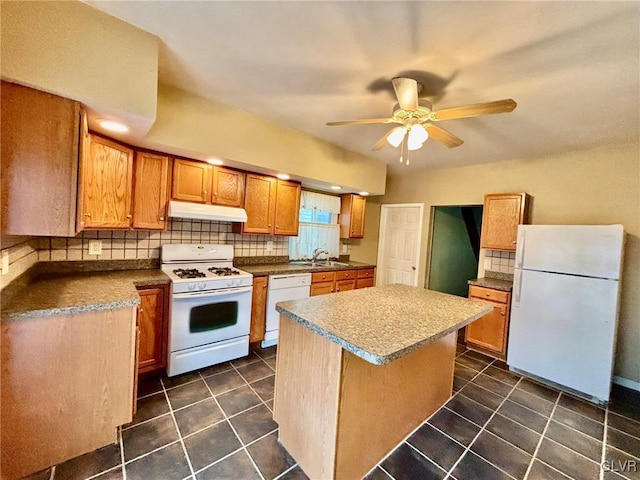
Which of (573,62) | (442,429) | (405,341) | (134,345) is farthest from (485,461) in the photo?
(573,62)

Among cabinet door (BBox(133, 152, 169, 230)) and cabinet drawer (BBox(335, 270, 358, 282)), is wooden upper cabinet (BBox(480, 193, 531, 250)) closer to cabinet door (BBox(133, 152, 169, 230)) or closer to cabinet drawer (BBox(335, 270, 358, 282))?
cabinet drawer (BBox(335, 270, 358, 282))

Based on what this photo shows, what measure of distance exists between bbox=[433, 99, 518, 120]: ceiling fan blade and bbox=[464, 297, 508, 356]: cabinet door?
2.47 meters

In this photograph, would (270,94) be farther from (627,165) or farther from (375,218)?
(627,165)

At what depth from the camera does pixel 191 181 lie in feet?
9.04

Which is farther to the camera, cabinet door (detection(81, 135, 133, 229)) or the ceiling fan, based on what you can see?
cabinet door (detection(81, 135, 133, 229))

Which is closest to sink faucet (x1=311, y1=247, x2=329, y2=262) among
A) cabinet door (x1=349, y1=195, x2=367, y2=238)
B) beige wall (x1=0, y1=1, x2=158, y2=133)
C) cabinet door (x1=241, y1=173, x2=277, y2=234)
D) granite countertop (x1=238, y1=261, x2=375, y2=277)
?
granite countertop (x1=238, y1=261, x2=375, y2=277)

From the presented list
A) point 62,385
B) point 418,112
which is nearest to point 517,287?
point 418,112

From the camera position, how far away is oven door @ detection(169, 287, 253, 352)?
8.05 feet

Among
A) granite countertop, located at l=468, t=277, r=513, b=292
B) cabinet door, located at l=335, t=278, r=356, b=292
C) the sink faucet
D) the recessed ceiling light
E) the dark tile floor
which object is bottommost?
the dark tile floor

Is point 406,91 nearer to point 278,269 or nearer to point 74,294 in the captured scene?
point 278,269

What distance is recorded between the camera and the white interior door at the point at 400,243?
450 centimetres

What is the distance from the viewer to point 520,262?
289cm

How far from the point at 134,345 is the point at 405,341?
1.74m

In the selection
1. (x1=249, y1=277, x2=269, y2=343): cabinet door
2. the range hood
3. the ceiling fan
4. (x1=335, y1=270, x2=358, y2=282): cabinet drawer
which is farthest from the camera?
(x1=335, y1=270, x2=358, y2=282): cabinet drawer
